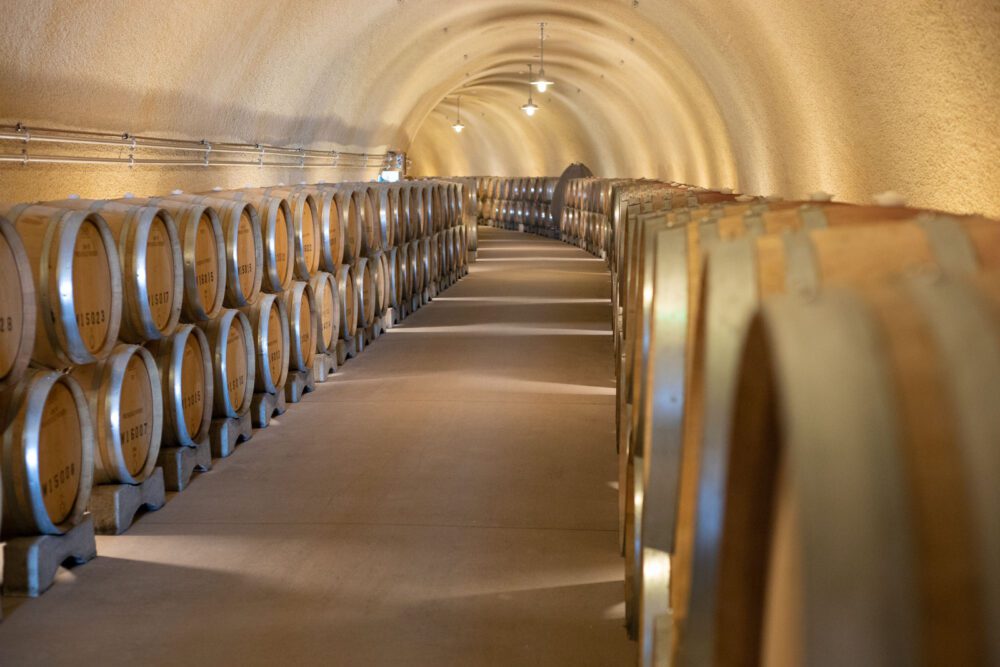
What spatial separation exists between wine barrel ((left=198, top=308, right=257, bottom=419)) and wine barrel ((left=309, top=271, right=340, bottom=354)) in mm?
1435

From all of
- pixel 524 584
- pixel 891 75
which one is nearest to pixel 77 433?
pixel 524 584

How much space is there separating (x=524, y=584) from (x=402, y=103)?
14.1 metres

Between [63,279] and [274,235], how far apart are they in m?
2.73

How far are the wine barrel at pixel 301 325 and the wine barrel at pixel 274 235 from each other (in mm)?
164

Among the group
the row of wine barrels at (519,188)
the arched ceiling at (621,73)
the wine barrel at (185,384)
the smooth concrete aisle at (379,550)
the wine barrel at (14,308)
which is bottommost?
the smooth concrete aisle at (379,550)

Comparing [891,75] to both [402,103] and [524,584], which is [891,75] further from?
[402,103]

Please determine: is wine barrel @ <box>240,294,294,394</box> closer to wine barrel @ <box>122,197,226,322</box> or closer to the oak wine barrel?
wine barrel @ <box>122,197,226,322</box>

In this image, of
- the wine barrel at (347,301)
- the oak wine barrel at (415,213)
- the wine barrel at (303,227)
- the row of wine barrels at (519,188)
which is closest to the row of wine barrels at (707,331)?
the wine barrel at (303,227)

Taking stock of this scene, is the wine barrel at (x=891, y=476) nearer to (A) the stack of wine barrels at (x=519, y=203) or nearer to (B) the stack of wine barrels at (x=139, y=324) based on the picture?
(B) the stack of wine barrels at (x=139, y=324)

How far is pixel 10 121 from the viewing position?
6148 mm

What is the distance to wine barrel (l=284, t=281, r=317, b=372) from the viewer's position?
7.13 meters

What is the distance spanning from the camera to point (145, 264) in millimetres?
4801

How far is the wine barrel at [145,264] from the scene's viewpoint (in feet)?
15.6

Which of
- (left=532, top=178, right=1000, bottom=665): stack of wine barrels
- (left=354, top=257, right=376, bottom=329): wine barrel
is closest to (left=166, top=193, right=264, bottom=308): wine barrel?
(left=354, top=257, right=376, bottom=329): wine barrel
